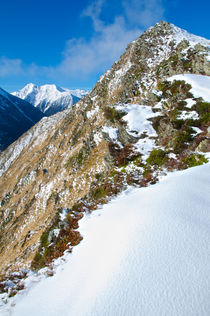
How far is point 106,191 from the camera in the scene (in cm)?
1255

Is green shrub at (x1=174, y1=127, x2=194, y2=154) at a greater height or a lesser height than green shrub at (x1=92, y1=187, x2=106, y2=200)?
greater

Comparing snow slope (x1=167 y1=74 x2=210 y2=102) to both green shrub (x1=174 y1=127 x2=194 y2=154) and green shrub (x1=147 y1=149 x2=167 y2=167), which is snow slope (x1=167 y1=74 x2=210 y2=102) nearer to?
→ green shrub (x1=174 y1=127 x2=194 y2=154)

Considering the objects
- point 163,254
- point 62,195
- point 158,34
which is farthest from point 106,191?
point 158,34

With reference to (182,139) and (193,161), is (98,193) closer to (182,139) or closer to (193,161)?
(193,161)

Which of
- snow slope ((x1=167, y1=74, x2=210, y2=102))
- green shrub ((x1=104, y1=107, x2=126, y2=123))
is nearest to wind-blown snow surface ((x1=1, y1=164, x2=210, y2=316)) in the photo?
snow slope ((x1=167, y1=74, x2=210, y2=102))

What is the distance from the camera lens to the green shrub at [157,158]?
13414 millimetres

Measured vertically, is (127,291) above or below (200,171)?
below

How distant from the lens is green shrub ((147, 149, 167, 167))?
13414 millimetres

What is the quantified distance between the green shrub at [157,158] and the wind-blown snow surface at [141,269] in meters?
6.14

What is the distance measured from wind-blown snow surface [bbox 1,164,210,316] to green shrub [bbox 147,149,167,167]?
6142 mm

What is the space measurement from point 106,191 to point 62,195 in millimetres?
24729

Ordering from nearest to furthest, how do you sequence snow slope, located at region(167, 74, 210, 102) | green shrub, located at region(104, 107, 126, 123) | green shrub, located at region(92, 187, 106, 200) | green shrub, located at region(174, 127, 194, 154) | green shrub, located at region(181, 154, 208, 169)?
green shrub, located at region(181, 154, 208, 169) < green shrub, located at region(92, 187, 106, 200) < green shrub, located at region(174, 127, 194, 154) < snow slope, located at region(167, 74, 210, 102) < green shrub, located at region(104, 107, 126, 123)

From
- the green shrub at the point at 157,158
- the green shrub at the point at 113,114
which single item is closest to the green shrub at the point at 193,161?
the green shrub at the point at 157,158

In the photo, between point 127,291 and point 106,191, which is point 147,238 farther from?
point 106,191
